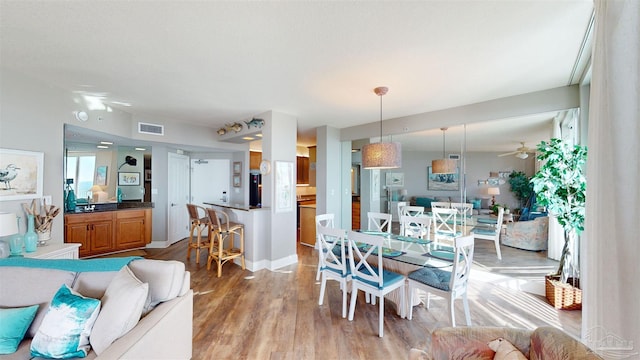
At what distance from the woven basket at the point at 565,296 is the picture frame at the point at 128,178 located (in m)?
7.75

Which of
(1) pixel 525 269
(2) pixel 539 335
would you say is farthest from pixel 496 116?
(2) pixel 539 335

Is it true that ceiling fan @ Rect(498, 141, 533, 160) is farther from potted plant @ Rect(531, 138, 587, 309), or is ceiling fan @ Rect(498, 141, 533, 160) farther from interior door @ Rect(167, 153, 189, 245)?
interior door @ Rect(167, 153, 189, 245)

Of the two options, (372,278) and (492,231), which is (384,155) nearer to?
(372,278)

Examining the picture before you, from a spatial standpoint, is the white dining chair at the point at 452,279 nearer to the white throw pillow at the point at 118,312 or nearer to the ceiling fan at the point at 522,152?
the ceiling fan at the point at 522,152

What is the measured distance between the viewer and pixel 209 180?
6105 millimetres

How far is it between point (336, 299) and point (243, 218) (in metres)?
2.08

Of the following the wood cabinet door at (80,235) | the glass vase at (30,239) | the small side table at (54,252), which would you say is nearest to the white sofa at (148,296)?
the small side table at (54,252)

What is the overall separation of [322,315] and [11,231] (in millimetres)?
2840

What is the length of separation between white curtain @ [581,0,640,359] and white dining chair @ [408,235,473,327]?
0.83 meters

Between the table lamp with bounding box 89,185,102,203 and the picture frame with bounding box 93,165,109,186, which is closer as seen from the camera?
the table lamp with bounding box 89,185,102,203

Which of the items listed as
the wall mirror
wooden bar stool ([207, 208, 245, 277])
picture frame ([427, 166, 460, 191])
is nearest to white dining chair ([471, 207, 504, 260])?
picture frame ([427, 166, 460, 191])

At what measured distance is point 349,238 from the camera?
2.43 m

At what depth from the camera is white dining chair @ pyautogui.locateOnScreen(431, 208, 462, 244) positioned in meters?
3.67

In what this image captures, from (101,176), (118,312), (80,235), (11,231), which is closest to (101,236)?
(80,235)
